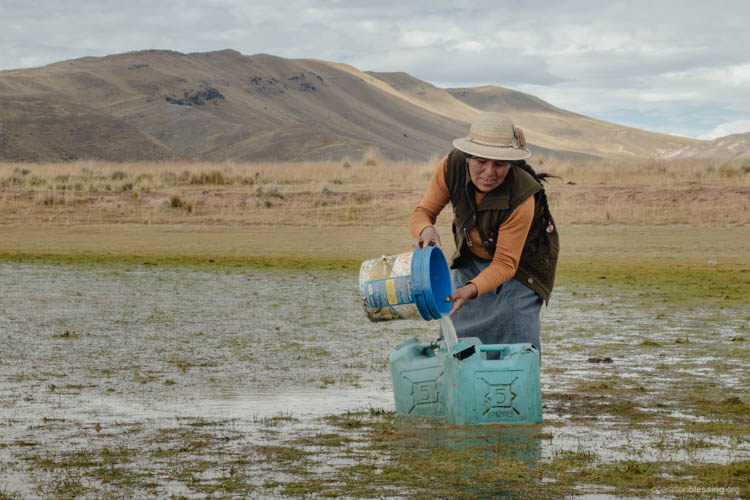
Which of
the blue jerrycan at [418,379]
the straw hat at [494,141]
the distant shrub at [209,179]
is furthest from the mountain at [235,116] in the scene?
the straw hat at [494,141]

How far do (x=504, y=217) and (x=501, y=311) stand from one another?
1.87ft

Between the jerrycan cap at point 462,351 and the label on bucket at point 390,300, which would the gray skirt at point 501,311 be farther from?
the label on bucket at point 390,300

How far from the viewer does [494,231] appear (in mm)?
5496

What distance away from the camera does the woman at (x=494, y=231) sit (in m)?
5.32

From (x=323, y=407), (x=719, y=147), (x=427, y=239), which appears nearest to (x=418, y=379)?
(x=427, y=239)

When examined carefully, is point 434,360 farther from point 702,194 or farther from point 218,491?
point 702,194

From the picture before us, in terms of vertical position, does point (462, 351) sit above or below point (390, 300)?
below

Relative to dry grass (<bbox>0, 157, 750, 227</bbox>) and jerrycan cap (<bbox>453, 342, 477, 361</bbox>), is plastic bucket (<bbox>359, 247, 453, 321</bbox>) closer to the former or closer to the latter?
jerrycan cap (<bbox>453, 342, 477, 361</bbox>)

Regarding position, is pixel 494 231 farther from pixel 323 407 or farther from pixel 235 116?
pixel 235 116

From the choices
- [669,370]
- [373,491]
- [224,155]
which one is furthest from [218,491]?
[224,155]

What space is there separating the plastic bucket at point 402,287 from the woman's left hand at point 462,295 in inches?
3.5

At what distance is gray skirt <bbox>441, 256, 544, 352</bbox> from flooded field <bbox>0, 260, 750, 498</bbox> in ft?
1.62

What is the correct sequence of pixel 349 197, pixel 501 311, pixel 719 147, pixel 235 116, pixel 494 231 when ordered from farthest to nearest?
pixel 719 147 < pixel 235 116 < pixel 349 197 < pixel 501 311 < pixel 494 231

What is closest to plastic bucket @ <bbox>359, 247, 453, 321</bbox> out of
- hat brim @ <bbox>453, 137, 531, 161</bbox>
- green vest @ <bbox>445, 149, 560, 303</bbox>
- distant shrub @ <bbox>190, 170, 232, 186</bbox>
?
green vest @ <bbox>445, 149, 560, 303</bbox>
